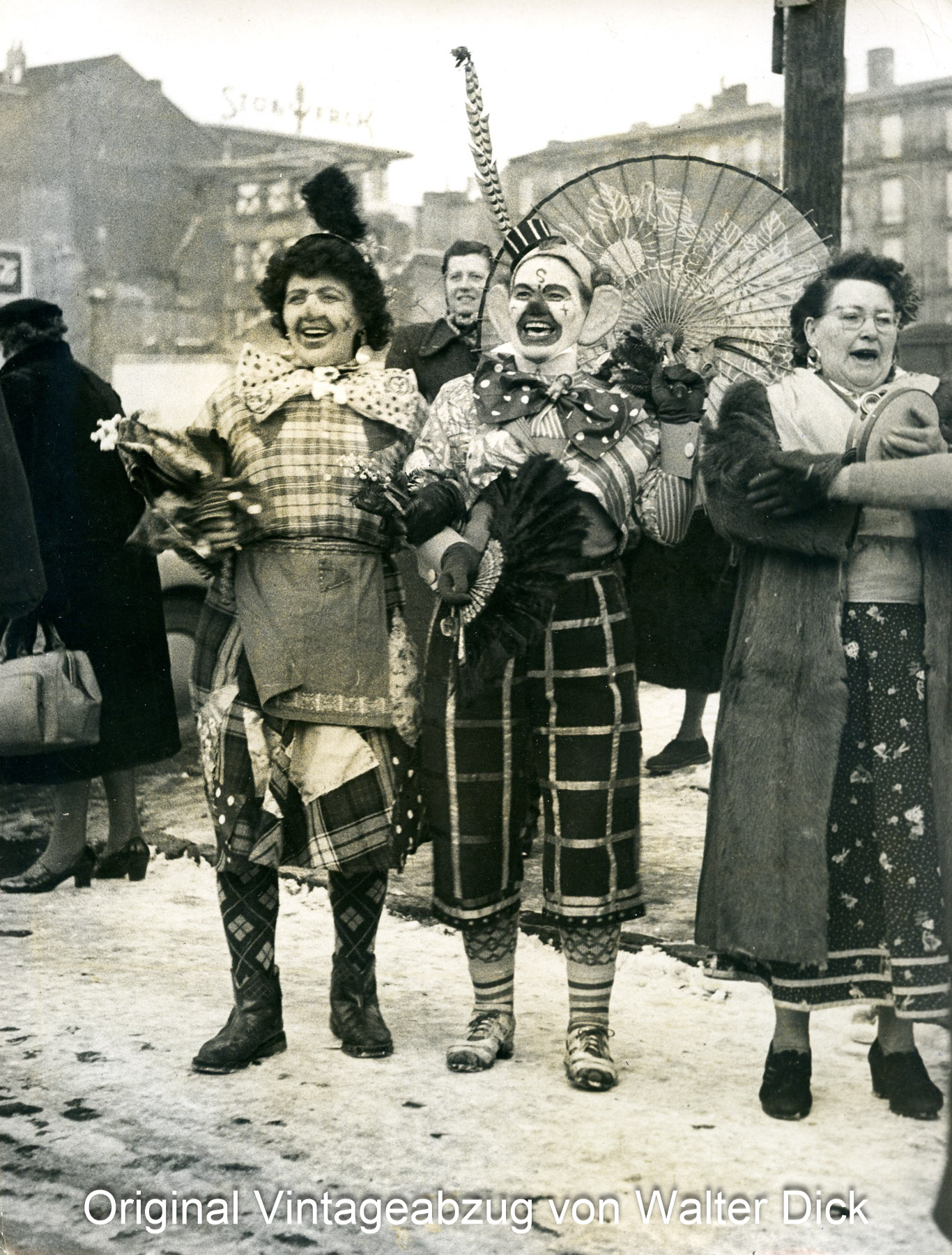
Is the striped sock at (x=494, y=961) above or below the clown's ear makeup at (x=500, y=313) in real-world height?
below

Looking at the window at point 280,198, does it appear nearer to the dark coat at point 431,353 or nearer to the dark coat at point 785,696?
the dark coat at point 431,353

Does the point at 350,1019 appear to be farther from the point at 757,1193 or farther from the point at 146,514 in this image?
the point at 146,514

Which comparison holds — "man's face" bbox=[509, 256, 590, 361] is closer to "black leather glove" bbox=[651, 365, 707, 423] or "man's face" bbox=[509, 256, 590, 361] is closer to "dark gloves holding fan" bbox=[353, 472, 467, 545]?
"black leather glove" bbox=[651, 365, 707, 423]

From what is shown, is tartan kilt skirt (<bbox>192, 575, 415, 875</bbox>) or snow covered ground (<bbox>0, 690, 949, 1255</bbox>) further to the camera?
tartan kilt skirt (<bbox>192, 575, 415, 875</bbox>)

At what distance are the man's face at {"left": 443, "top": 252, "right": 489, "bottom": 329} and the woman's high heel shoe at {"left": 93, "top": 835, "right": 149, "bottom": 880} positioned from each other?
174 centimetres

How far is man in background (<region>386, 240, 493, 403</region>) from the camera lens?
3703 mm

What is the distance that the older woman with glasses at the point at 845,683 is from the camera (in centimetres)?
341

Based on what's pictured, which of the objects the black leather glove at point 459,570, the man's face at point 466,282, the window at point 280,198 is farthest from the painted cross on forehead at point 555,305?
the window at point 280,198

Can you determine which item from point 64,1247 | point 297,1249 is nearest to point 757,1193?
point 297,1249

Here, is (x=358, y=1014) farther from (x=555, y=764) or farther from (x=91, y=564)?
(x=91, y=564)

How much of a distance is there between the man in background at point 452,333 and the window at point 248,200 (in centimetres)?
49

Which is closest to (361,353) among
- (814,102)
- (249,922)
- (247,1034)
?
(814,102)

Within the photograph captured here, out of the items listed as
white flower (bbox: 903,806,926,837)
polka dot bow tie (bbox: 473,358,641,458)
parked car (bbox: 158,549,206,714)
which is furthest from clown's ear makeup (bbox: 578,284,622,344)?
white flower (bbox: 903,806,926,837)

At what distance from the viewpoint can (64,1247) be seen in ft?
11.5
